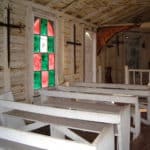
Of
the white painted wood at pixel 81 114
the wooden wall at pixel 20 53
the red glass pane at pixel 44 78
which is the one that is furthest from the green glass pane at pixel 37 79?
the white painted wood at pixel 81 114

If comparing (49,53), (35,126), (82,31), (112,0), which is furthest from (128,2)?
(35,126)

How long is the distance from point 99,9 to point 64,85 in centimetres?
235

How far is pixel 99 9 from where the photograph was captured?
6062 millimetres

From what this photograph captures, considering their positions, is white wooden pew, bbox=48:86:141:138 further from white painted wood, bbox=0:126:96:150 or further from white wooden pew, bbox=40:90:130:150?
white painted wood, bbox=0:126:96:150

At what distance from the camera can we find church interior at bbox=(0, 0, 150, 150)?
2225 millimetres

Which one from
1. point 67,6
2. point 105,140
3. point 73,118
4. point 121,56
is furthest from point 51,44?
point 121,56

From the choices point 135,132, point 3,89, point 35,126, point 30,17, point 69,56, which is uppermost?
point 30,17

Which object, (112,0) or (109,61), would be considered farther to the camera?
(109,61)

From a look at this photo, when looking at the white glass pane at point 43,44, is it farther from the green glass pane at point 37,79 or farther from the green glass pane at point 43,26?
the green glass pane at point 37,79

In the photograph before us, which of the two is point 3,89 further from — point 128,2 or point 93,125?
point 128,2

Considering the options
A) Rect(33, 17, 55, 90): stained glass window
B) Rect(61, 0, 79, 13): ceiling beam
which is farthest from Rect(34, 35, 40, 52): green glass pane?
Rect(61, 0, 79, 13): ceiling beam

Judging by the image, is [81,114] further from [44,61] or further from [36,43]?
[44,61]

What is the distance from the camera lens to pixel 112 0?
18.4ft

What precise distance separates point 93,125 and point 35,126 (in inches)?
30.2
